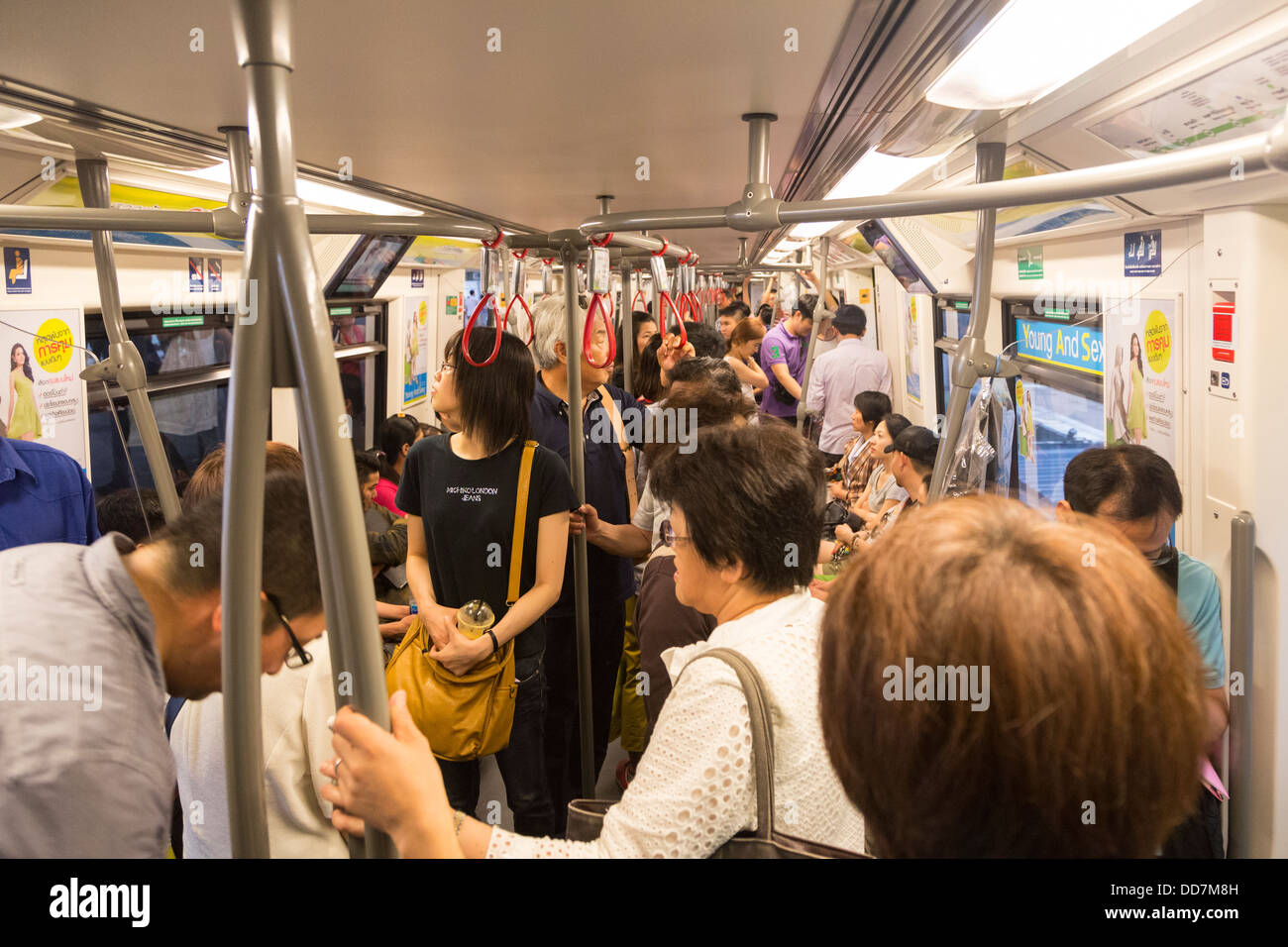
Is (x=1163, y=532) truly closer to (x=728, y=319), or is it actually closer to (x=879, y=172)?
(x=879, y=172)

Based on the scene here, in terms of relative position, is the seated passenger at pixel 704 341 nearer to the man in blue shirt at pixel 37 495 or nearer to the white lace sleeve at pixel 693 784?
the man in blue shirt at pixel 37 495

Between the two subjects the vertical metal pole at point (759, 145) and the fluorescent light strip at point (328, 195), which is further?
the fluorescent light strip at point (328, 195)

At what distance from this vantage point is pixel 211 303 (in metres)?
4.59

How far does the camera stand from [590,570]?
3.36 metres

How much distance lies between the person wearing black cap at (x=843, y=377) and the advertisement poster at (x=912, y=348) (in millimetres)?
285

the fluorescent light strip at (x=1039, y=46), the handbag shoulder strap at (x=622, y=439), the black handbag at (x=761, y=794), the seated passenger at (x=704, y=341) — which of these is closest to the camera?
the black handbag at (x=761, y=794)

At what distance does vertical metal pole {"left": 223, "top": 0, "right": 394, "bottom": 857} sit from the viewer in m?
0.77

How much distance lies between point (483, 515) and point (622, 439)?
4.49ft

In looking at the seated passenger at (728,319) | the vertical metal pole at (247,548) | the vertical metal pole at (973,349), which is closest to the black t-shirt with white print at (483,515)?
the vertical metal pole at (973,349)

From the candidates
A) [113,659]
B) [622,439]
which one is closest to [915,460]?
[622,439]

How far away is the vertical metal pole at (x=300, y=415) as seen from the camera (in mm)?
772

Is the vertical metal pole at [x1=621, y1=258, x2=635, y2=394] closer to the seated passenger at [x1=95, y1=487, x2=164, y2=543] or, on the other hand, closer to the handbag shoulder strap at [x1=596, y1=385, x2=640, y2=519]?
the handbag shoulder strap at [x1=596, y1=385, x2=640, y2=519]

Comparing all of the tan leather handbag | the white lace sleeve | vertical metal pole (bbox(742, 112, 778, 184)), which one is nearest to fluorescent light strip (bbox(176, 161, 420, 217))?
vertical metal pole (bbox(742, 112, 778, 184))
